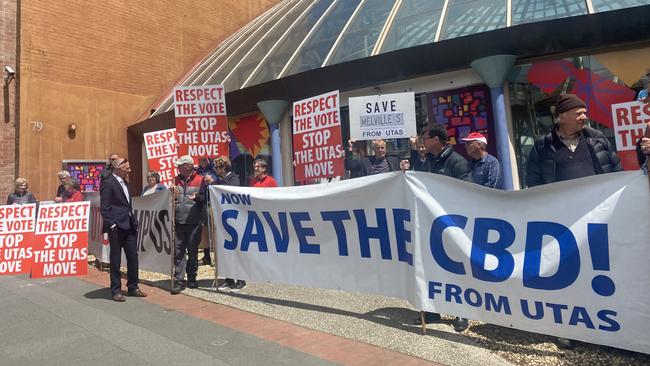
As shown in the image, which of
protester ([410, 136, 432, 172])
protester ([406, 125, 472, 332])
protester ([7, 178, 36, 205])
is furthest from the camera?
protester ([7, 178, 36, 205])

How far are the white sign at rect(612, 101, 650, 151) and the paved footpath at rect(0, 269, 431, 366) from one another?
4.55m

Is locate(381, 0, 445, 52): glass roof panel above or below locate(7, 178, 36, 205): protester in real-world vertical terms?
above

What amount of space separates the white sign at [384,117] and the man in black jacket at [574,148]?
284 centimetres

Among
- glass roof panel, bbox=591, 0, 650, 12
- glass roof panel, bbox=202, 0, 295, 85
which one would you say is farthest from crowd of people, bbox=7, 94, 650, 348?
glass roof panel, bbox=202, 0, 295, 85

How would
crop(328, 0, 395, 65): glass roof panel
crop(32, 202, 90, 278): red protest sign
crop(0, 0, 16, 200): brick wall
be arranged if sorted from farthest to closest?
crop(0, 0, 16, 200): brick wall → crop(328, 0, 395, 65): glass roof panel → crop(32, 202, 90, 278): red protest sign

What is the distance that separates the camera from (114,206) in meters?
5.95

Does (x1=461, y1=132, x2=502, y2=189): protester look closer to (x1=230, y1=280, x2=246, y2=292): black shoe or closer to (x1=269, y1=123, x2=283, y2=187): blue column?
(x1=230, y1=280, x2=246, y2=292): black shoe

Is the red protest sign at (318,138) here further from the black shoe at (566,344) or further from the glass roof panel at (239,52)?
the glass roof panel at (239,52)

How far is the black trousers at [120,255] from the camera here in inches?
232

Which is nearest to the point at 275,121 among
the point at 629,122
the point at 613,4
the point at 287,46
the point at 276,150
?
the point at 276,150

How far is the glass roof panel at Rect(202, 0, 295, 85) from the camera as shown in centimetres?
1384

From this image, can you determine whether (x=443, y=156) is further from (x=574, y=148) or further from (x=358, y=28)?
(x=358, y=28)

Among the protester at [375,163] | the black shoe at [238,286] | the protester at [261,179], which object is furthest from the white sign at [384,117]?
the black shoe at [238,286]

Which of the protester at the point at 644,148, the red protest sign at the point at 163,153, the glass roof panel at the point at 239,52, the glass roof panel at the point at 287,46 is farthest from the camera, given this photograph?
the glass roof panel at the point at 239,52
